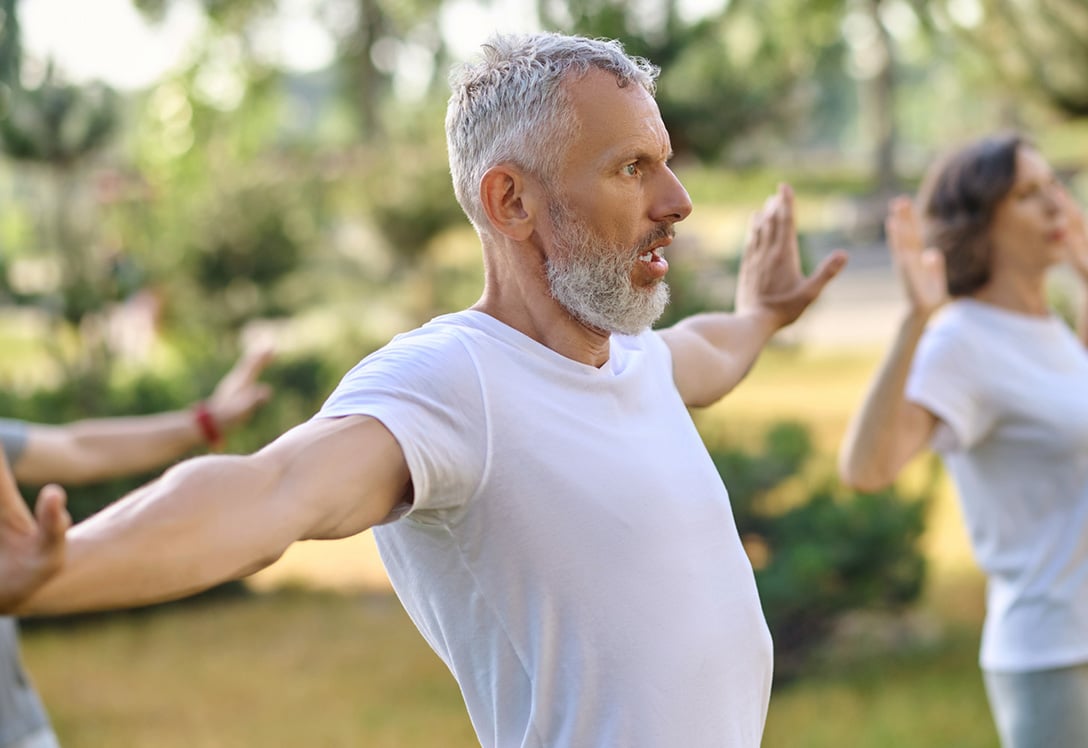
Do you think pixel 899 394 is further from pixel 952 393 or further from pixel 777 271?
pixel 777 271

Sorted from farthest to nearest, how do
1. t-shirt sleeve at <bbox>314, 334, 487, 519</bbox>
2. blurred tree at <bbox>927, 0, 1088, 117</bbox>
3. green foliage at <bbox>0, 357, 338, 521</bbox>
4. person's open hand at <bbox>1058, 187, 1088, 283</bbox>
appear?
blurred tree at <bbox>927, 0, 1088, 117</bbox> < green foliage at <bbox>0, 357, 338, 521</bbox> < person's open hand at <bbox>1058, 187, 1088, 283</bbox> < t-shirt sleeve at <bbox>314, 334, 487, 519</bbox>

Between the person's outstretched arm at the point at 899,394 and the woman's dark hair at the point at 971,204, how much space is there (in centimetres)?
30

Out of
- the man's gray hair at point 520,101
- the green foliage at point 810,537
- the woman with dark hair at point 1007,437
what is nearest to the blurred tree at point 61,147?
the green foliage at point 810,537

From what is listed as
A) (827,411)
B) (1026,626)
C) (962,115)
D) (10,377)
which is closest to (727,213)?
(827,411)

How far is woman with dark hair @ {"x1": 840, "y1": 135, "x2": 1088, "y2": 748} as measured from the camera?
123 inches

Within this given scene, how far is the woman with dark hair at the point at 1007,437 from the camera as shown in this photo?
10.3ft

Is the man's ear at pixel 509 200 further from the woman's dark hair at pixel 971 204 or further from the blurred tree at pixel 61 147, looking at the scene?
the blurred tree at pixel 61 147

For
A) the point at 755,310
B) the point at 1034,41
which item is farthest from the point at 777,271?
the point at 1034,41

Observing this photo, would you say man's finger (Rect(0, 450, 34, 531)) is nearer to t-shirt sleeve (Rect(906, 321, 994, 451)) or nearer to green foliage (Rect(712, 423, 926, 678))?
t-shirt sleeve (Rect(906, 321, 994, 451))

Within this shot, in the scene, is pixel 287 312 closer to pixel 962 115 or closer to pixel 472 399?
pixel 472 399

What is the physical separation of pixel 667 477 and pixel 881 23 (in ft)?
64.4

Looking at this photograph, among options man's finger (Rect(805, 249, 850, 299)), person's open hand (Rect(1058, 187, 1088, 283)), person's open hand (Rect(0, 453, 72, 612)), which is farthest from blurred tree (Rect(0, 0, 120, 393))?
person's open hand (Rect(0, 453, 72, 612))

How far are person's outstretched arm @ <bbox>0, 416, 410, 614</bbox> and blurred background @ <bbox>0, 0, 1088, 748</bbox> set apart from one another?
2.68 meters

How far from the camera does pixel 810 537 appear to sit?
21.0 ft
